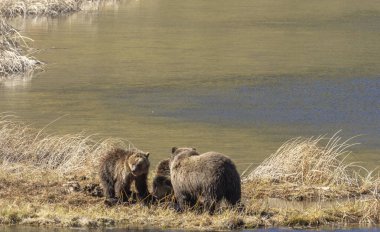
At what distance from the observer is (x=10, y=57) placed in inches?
1325

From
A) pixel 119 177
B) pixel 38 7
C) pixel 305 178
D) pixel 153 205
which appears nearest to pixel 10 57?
pixel 38 7

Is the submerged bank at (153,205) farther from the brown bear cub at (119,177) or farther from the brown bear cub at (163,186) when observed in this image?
the brown bear cub at (163,186)

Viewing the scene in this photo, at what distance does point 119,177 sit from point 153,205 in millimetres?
553

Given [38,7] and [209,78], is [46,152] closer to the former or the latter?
[209,78]

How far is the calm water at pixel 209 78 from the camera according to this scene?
23.5m

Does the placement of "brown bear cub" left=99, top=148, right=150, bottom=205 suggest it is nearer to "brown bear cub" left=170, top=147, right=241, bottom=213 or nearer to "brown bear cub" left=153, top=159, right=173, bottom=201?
"brown bear cub" left=153, top=159, right=173, bottom=201

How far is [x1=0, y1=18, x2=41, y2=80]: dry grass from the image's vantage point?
107 feet

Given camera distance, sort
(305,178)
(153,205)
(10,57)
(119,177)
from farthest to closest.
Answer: (10,57)
(305,178)
(119,177)
(153,205)

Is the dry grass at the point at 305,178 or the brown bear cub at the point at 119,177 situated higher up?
the brown bear cub at the point at 119,177

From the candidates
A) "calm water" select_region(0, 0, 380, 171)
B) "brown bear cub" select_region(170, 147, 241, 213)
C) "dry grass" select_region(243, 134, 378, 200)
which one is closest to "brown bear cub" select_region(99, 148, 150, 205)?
"brown bear cub" select_region(170, 147, 241, 213)

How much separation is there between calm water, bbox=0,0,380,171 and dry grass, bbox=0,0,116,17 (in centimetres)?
107

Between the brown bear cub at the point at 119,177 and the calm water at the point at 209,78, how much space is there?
249 inches

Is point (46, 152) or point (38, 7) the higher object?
point (38, 7)

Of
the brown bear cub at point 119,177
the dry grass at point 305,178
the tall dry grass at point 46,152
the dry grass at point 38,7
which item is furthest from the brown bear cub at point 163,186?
the dry grass at point 38,7
